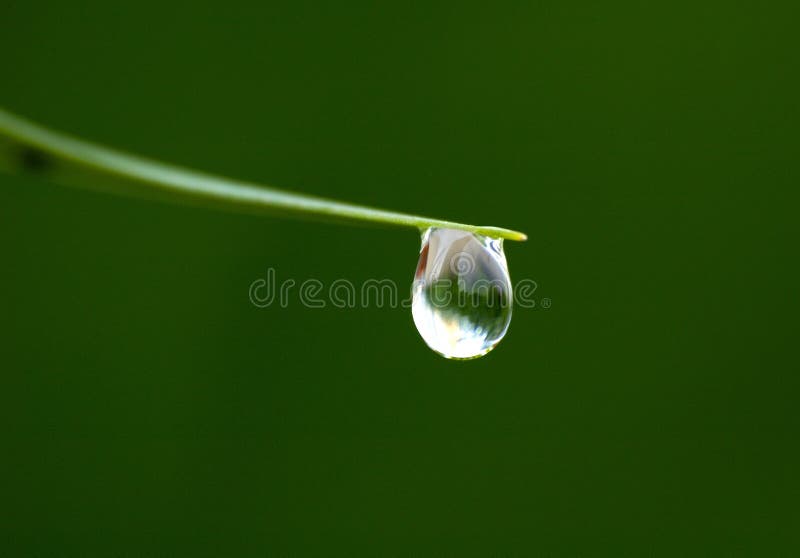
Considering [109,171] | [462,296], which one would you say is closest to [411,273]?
[462,296]

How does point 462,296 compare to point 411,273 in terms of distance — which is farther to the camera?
point 411,273

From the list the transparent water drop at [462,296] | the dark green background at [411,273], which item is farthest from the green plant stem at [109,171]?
the dark green background at [411,273]

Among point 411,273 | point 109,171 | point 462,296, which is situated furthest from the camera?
point 411,273

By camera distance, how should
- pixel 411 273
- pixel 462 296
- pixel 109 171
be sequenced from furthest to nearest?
pixel 411 273, pixel 462 296, pixel 109 171

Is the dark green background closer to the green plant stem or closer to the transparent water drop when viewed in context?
the transparent water drop

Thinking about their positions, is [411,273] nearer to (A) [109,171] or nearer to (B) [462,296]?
(B) [462,296]

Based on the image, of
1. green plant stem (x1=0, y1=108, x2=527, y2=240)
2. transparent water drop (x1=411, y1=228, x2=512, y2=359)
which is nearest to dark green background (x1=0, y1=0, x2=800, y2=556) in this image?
transparent water drop (x1=411, y1=228, x2=512, y2=359)

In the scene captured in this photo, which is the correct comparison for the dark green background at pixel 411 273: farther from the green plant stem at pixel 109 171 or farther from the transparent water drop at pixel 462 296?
the green plant stem at pixel 109 171
